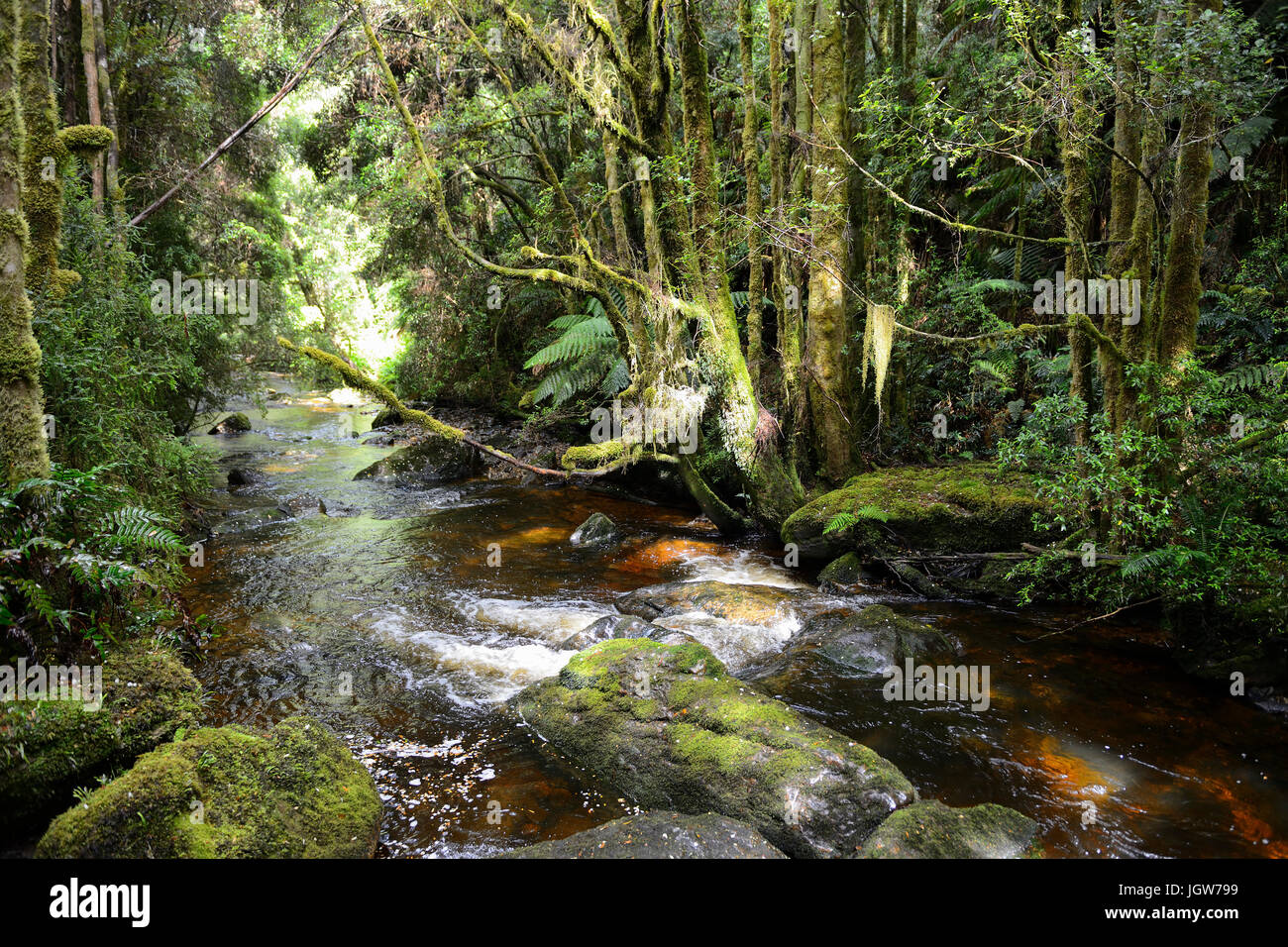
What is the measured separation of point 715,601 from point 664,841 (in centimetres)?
352

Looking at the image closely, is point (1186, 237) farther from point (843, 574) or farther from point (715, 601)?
point (715, 601)

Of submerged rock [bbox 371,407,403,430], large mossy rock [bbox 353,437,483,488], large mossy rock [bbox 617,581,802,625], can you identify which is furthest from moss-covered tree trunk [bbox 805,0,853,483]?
submerged rock [bbox 371,407,403,430]

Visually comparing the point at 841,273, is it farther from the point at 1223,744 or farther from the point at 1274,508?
the point at 1223,744

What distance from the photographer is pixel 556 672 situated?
534cm

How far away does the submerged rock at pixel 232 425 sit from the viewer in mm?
16703

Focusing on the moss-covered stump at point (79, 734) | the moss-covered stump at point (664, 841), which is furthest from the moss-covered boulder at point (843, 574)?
the moss-covered stump at point (79, 734)

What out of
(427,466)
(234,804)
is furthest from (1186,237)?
(427,466)

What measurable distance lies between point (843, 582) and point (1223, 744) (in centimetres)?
338

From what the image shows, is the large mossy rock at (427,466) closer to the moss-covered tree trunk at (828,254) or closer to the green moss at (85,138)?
the moss-covered tree trunk at (828,254)

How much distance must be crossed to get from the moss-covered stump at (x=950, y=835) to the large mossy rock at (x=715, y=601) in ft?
9.73

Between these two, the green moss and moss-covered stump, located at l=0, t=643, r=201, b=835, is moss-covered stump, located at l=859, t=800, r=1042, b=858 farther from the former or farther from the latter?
the green moss

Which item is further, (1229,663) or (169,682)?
(1229,663)
